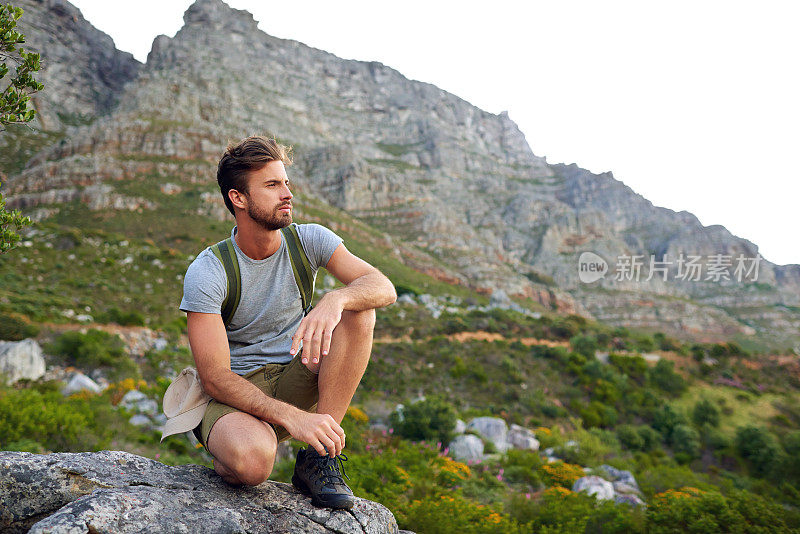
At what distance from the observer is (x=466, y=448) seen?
9016 millimetres

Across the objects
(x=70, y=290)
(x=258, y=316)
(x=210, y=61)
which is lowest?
(x=70, y=290)

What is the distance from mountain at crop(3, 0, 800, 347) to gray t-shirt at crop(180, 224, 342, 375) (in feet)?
131

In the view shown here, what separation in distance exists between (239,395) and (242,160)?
1.35 meters

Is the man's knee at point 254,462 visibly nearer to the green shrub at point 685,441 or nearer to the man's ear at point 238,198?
the man's ear at point 238,198

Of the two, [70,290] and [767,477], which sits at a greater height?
[767,477]

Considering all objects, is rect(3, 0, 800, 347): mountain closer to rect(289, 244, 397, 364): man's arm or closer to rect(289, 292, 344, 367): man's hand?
rect(289, 244, 397, 364): man's arm

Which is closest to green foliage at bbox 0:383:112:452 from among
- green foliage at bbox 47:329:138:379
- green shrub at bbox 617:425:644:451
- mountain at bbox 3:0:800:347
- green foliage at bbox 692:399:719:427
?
green foliage at bbox 47:329:138:379

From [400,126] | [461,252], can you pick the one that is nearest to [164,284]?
[461,252]

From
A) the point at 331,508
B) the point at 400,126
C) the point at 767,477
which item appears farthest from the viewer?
the point at 400,126

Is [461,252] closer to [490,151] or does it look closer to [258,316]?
[258,316]

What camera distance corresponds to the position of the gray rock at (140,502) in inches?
62.4

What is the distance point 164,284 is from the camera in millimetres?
23875

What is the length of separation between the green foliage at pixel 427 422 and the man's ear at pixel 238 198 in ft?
26.6

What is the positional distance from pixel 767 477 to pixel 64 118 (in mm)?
100205
